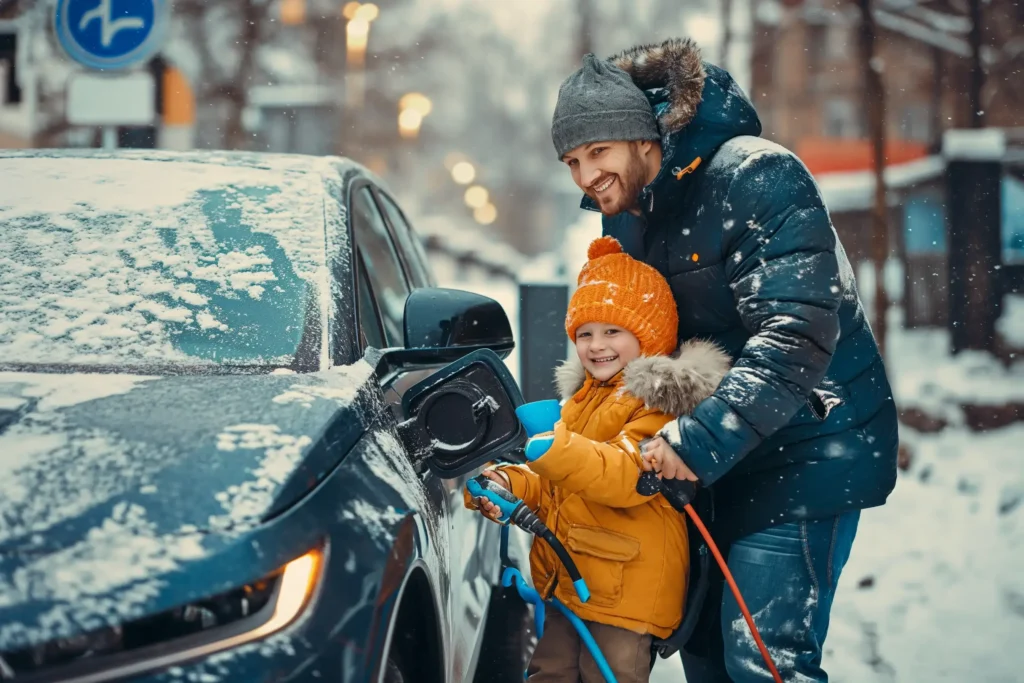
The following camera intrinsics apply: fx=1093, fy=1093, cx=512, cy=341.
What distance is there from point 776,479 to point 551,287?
2.82 m

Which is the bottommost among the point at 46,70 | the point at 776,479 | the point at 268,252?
the point at 776,479

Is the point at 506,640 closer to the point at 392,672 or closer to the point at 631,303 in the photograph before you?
the point at 631,303

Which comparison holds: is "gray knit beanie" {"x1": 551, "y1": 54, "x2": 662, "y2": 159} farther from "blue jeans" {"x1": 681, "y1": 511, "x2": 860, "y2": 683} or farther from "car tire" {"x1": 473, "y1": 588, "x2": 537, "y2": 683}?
"car tire" {"x1": 473, "y1": 588, "x2": 537, "y2": 683}

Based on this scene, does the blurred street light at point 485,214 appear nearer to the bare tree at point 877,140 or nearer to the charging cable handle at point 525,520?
the bare tree at point 877,140

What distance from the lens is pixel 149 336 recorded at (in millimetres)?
2260

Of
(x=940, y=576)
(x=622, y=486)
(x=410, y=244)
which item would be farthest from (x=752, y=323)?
(x=940, y=576)

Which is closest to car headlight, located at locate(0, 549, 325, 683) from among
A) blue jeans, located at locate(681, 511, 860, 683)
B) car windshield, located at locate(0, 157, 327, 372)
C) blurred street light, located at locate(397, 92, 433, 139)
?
car windshield, located at locate(0, 157, 327, 372)

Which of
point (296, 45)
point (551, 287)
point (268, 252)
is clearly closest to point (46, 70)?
point (296, 45)

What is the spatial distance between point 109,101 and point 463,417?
5.44m

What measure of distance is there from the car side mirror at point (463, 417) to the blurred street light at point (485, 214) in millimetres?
66762

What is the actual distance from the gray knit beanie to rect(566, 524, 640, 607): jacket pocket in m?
0.89

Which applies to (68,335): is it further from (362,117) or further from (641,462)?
(362,117)

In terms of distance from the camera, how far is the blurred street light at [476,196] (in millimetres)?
64375

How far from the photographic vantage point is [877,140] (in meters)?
9.78
